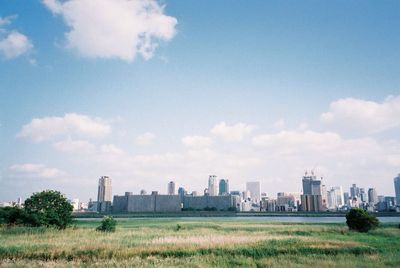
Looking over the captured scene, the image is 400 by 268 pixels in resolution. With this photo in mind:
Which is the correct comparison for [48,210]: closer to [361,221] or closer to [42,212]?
[42,212]

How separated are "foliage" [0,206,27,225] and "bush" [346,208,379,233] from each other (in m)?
44.6

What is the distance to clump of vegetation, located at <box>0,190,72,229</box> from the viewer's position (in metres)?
44.4

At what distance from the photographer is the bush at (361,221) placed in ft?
134

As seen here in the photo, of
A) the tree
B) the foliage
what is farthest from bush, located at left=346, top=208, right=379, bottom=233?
the foliage

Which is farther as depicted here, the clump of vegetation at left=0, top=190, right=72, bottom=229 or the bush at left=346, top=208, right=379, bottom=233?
the clump of vegetation at left=0, top=190, right=72, bottom=229

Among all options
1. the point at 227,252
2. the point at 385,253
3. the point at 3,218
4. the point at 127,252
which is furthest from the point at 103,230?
the point at 385,253

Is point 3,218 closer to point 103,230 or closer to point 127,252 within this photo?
point 103,230

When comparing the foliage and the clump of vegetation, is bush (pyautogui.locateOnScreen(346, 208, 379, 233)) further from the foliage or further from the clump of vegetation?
the foliage

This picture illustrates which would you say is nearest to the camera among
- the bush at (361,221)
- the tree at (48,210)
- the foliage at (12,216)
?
the bush at (361,221)

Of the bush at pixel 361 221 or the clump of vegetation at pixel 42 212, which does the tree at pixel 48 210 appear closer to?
the clump of vegetation at pixel 42 212

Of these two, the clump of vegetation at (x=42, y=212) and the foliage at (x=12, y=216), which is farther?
the foliage at (x=12, y=216)

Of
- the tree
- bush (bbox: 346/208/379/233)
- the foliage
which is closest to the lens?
bush (bbox: 346/208/379/233)

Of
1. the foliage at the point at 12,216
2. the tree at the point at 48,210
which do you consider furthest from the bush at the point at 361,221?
the foliage at the point at 12,216

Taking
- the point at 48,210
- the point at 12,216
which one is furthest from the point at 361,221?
the point at 12,216
